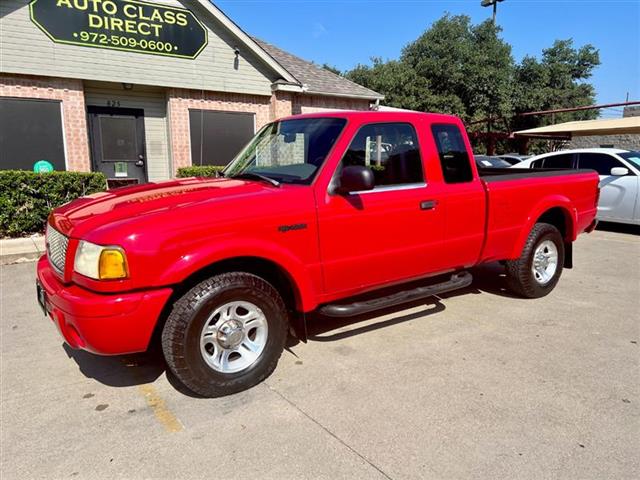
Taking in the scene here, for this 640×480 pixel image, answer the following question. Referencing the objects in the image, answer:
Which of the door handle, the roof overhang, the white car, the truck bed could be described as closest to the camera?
the door handle

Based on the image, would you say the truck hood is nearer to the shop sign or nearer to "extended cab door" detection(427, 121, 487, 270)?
"extended cab door" detection(427, 121, 487, 270)

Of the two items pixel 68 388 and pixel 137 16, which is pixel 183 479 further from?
pixel 137 16

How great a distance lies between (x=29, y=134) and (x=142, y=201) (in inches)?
323

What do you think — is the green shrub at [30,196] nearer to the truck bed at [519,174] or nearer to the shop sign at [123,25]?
the shop sign at [123,25]

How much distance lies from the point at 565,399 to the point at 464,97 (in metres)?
30.9

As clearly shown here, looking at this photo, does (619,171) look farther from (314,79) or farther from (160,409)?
(160,409)

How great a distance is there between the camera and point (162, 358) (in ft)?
12.7

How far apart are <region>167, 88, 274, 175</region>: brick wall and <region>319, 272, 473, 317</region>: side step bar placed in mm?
8760

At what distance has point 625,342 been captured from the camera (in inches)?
161

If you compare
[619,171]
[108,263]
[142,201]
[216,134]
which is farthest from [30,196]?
[619,171]

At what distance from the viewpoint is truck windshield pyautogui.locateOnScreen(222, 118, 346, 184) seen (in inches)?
144

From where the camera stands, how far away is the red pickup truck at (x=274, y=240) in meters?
2.85

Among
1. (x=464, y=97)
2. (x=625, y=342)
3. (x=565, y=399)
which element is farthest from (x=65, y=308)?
(x=464, y=97)

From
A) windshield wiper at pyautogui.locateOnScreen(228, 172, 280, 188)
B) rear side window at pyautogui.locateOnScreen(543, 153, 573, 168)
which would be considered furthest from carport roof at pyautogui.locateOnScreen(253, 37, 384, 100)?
windshield wiper at pyautogui.locateOnScreen(228, 172, 280, 188)
